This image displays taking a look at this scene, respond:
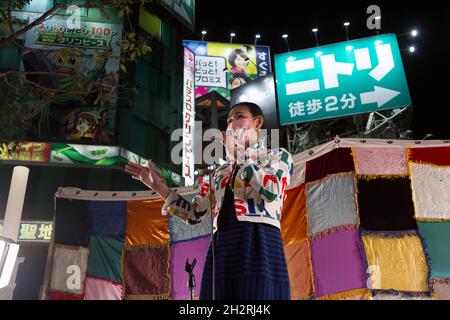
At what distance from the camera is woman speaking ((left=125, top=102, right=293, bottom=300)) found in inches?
77.3

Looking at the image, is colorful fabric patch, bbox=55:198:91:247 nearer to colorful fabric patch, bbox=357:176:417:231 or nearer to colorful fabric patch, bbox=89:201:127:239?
colorful fabric patch, bbox=89:201:127:239

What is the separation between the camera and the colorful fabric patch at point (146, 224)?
499 centimetres

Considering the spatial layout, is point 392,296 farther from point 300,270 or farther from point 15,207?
point 15,207

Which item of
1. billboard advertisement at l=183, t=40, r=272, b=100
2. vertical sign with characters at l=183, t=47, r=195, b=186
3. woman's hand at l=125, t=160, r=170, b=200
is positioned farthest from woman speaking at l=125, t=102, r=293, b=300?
billboard advertisement at l=183, t=40, r=272, b=100

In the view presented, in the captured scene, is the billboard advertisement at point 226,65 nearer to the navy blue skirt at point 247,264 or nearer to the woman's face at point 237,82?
the woman's face at point 237,82

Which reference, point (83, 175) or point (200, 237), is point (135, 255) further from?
point (83, 175)

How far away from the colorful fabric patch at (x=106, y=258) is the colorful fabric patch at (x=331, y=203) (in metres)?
2.31

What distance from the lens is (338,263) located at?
3.84m

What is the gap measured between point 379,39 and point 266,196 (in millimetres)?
11345

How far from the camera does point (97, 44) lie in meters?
16.7

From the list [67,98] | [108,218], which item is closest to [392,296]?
[108,218]

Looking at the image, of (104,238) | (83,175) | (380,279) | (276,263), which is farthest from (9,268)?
(83,175)

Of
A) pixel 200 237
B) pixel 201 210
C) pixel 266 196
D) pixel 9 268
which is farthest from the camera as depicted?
pixel 200 237

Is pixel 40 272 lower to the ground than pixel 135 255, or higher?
higher
